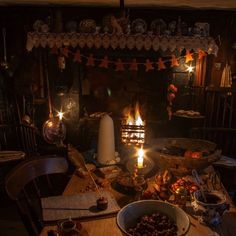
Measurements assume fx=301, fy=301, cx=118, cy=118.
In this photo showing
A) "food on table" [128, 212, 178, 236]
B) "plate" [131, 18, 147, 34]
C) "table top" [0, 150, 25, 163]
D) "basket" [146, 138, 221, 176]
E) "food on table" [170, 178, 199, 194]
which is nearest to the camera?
"food on table" [128, 212, 178, 236]

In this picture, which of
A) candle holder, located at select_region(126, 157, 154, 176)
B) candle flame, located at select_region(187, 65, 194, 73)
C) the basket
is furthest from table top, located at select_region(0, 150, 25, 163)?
candle flame, located at select_region(187, 65, 194, 73)

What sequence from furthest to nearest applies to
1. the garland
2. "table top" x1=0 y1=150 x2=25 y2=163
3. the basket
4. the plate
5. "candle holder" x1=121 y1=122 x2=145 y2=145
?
the garland → the plate → "table top" x1=0 y1=150 x2=25 y2=163 → "candle holder" x1=121 y1=122 x2=145 y2=145 → the basket

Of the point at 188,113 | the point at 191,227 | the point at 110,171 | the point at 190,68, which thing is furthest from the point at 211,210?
the point at 190,68

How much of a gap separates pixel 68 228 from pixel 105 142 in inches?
42.6

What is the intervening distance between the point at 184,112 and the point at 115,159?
93.6 inches

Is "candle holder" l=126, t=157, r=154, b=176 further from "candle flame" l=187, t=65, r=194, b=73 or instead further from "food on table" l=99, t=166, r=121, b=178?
"candle flame" l=187, t=65, r=194, b=73

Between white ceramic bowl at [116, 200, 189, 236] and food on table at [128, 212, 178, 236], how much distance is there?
2 cm

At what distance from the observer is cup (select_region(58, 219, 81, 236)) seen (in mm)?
1479

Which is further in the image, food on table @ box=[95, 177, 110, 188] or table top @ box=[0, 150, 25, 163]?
table top @ box=[0, 150, 25, 163]

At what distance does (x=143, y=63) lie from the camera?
466 centimetres

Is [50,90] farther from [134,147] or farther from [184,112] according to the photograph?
[134,147]

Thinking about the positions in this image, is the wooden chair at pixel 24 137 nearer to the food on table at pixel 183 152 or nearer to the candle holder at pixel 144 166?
the candle holder at pixel 144 166

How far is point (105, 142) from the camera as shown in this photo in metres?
2.53

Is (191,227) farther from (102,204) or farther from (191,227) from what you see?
(102,204)
